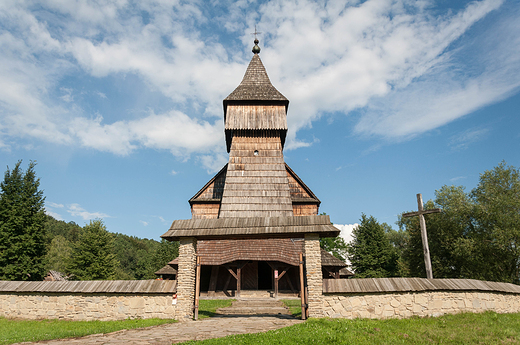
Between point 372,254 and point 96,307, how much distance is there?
102 feet

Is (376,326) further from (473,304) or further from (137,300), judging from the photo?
(137,300)

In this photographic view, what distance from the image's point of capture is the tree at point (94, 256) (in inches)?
958

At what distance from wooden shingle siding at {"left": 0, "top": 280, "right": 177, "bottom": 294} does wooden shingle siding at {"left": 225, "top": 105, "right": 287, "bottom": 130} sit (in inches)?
540

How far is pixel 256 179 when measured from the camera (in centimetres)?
2053

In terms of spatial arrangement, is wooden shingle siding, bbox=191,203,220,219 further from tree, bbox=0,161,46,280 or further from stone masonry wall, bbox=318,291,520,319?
stone masonry wall, bbox=318,291,520,319

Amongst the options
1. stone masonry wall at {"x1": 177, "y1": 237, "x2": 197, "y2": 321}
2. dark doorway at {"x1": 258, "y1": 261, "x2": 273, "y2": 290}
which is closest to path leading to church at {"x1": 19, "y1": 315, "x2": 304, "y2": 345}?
stone masonry wall at {"x1": 177, "y1": 237, "x2": 197, "y2": 321}

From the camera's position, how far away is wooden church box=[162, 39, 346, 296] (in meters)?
18.5

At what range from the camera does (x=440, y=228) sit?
984 inches

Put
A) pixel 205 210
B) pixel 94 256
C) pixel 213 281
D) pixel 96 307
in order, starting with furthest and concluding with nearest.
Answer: pixel 94 256
pixel 205 210
pixel 213 281
pixel 96 307

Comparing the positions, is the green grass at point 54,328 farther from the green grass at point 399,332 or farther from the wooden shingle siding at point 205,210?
the wooden shingle siding at point 205,210

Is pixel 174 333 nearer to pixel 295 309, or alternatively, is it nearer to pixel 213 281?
pixel 295 309

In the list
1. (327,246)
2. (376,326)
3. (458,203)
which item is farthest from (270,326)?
(327,246)

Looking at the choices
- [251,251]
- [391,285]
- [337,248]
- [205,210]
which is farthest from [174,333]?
[337,248]

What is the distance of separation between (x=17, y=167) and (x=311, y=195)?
20.7 meters
